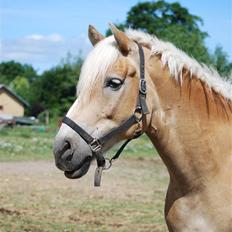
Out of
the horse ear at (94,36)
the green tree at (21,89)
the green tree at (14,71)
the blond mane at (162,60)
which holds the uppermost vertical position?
the green tree at (14,71)

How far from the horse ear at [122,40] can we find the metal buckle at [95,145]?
1.97 ft

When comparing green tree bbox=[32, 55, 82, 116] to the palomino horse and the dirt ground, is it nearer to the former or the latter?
the dirt ground

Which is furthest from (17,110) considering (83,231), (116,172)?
(83,231)

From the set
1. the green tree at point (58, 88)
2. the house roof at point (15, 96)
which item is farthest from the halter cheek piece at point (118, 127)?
the house roof at point (15, 96)

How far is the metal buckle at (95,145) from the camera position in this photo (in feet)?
9.80

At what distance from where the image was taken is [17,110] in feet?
241

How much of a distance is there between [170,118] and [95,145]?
563 mm

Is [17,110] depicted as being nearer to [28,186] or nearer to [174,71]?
[28,186]

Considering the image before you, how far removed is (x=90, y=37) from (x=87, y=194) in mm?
7196

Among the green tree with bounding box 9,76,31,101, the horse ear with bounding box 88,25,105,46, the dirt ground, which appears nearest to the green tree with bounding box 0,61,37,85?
the green tree with bounding box 9,76,31,101

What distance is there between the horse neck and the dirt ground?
4.15 meters

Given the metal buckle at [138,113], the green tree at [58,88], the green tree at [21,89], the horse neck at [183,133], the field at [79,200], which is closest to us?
the metal buckle at [138,113]

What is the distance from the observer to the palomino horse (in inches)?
119

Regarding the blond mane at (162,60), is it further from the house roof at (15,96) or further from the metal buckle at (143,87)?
the house roof at (15,96)
